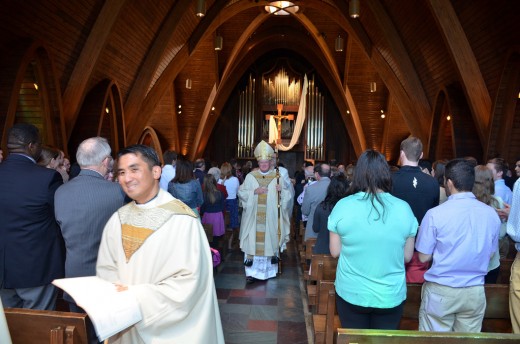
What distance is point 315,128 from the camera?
18.2 metres

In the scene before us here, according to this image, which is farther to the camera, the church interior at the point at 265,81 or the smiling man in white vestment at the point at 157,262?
the church interior at the point at 265,81

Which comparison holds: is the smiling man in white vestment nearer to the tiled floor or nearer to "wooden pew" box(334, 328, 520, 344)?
"wooden pew" box(334, 328, 520, 344)

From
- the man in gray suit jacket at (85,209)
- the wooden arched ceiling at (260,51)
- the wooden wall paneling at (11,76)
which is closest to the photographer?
the man in gray suit jacket at (85,209)

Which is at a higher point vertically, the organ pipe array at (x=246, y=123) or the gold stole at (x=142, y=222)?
the organ pipe array at (x=246, y=123)

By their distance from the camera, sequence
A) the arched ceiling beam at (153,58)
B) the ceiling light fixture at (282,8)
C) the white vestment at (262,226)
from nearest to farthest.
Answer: the white vestment at (262,226)
the arched ceiling beam at (153,58)
the ceiling light fixture at (282,8)

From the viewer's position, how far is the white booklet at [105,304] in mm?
1653

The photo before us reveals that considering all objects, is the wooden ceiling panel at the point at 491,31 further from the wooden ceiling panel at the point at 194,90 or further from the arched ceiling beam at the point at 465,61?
the wooden ceiling panel at the point at 194,90

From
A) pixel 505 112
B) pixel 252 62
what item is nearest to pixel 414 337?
pixel 505 112

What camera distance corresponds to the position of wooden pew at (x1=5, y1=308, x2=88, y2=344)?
1771mm

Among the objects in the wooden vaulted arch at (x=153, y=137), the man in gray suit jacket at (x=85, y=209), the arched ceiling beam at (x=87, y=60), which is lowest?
the man in gray suit jacket at (x=85, y=209)

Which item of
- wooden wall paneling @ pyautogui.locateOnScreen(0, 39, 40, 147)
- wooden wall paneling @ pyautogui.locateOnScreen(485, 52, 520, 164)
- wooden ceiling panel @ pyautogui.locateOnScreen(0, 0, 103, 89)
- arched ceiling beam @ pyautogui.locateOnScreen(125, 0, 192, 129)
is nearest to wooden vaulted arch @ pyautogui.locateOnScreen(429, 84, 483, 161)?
wooden wall paneling @ pyautogui.locateOnScreen(485, 52, 520, 164)

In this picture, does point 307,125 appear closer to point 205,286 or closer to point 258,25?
point 258,25

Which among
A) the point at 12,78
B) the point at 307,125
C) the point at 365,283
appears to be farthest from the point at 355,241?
the point at 307,125

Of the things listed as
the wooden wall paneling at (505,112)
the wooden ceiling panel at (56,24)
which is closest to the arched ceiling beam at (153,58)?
the wooden ceiling panel at (56,24)
